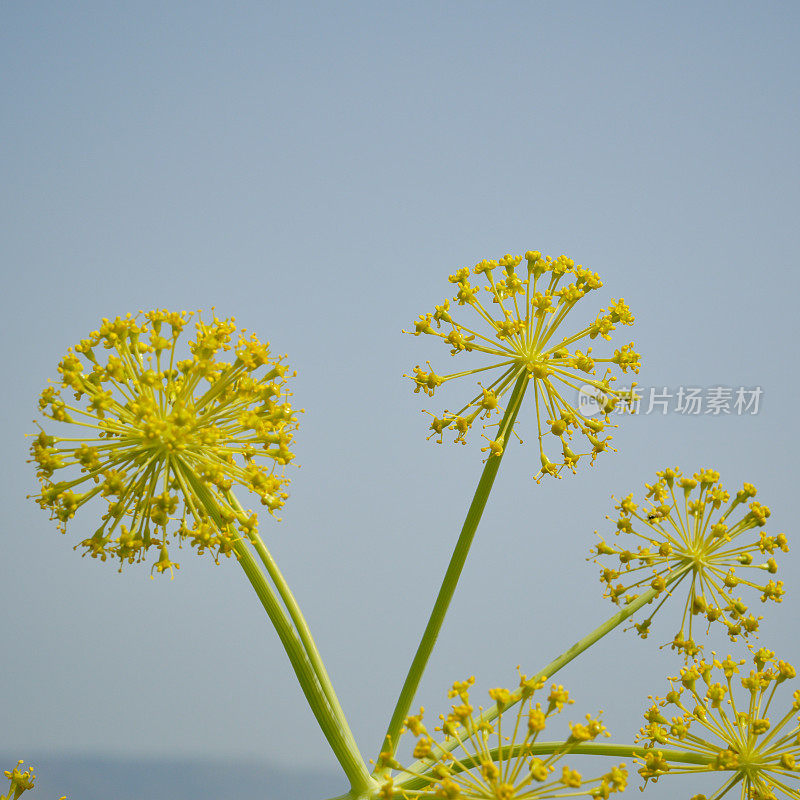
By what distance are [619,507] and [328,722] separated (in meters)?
2.90

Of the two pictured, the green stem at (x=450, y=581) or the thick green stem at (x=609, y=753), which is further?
the green stem at (x=450, y=581)

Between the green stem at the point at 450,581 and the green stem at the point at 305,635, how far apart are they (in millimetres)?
389

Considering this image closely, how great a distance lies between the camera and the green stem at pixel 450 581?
6.17 meters

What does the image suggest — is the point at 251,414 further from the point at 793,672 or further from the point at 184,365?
the point at 793,672

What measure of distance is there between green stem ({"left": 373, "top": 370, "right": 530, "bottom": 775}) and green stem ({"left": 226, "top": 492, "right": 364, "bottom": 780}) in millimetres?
389

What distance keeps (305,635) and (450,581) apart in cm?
114

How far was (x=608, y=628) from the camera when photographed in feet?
21.9

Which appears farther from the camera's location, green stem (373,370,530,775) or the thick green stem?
green stem (373,370,530,775)

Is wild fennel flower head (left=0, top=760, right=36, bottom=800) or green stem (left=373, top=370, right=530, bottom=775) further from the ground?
green stem (left=373, top=370, right=530, bottom=775)

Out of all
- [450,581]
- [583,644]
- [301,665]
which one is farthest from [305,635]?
[583,644]

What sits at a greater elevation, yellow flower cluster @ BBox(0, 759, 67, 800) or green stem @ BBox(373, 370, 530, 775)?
green stem @ BBox(373, 370, 530, 775)

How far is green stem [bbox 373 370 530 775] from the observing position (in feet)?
20.2

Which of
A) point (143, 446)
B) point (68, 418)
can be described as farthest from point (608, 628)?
point (68, 418)

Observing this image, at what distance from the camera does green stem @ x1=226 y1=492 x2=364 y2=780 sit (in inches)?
246
